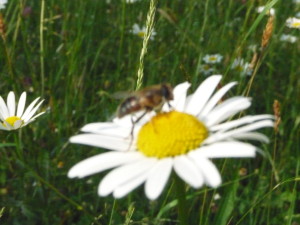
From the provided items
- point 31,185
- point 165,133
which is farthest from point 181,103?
point 31,185

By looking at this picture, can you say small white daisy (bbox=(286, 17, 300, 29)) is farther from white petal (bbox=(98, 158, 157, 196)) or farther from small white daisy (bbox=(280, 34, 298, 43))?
white petal (bbox=(98, 158, 157, 196))

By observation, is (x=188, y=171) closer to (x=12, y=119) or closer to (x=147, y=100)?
(x=147, y=100)

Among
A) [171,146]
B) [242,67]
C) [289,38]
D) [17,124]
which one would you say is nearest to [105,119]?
[242,67]

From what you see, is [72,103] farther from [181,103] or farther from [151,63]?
[181,103]

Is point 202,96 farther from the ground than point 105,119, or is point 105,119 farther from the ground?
point 202,96

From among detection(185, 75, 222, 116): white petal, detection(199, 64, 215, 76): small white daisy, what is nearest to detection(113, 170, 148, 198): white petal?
detection(185, 75, 222, 116): white petal

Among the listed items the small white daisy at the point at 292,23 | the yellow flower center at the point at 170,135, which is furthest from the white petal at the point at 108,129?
the small white daisy at the point at 292,23
